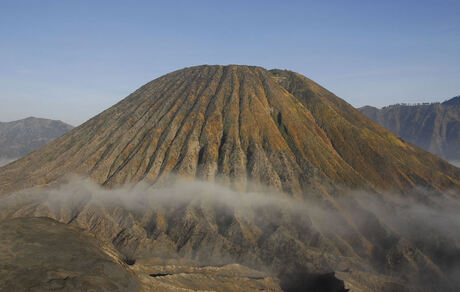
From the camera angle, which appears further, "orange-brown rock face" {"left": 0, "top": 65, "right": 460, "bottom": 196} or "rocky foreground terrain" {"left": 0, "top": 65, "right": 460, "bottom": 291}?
"orange-brown rock face" {"left": 0, "top": 65, "right": 460, "bottom": 196}

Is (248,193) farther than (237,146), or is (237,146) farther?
(237,146)

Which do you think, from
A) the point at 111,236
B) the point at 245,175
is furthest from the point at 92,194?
the point at 245,175

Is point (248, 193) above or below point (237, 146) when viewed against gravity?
below

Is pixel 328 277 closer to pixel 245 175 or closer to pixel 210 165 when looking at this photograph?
pixel 245 175

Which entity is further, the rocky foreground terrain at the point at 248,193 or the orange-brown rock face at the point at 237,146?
the orange-brown rock face at the point at 237,146
